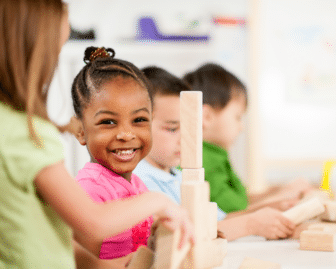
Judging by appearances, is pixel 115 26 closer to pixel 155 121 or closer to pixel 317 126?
pixel 317 126

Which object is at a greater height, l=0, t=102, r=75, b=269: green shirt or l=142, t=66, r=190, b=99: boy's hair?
l=142, t=66, r=190, b=99: boy's hair

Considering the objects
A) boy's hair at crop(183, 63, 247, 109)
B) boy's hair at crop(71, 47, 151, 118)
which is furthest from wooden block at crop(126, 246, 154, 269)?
boy's hair at crop(183, 63, 247, 109)

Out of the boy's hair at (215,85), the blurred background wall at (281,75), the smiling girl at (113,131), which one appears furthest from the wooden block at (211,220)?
the blurred background wall at (281,75)

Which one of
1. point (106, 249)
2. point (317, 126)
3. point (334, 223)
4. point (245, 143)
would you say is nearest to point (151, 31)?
point (245, 143)

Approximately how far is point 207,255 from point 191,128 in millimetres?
155

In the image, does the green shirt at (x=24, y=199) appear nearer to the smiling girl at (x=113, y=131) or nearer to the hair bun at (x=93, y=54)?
the smiling girl at (x=113, y=131)

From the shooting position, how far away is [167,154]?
91 centimetres

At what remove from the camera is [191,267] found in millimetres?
489

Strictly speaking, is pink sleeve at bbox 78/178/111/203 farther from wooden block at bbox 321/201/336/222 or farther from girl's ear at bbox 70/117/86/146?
wooden block at bbox 321/201/336/222

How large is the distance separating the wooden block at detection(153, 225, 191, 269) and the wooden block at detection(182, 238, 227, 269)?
0.02 metres

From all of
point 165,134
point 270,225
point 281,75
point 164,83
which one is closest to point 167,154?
point 165,134

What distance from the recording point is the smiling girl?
22.9 inches

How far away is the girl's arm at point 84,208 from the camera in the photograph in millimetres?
412

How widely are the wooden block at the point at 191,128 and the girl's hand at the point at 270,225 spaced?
330 mm
